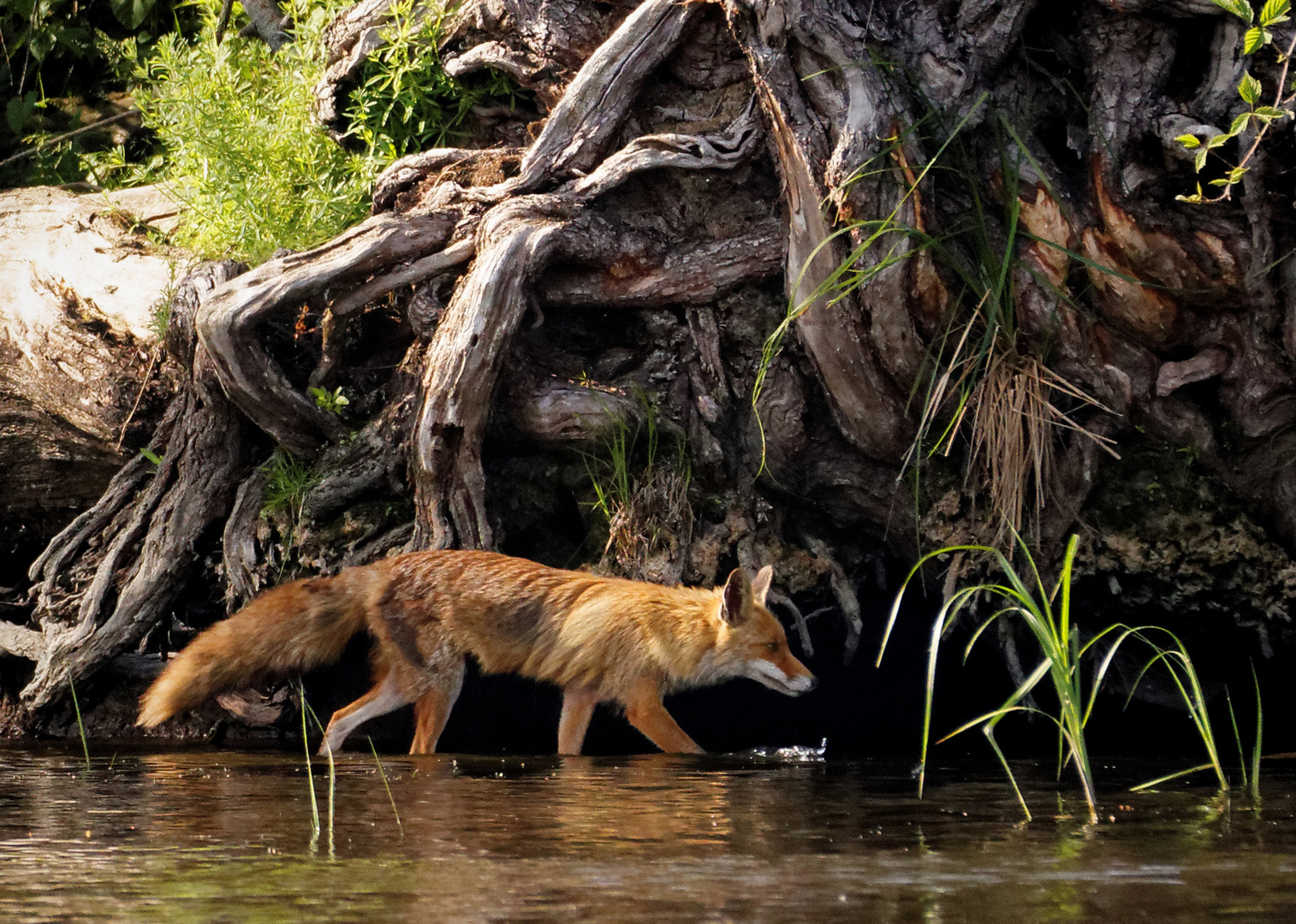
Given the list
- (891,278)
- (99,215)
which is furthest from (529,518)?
(99,215)

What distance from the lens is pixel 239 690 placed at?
6.96 m

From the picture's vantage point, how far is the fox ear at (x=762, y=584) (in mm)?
6508

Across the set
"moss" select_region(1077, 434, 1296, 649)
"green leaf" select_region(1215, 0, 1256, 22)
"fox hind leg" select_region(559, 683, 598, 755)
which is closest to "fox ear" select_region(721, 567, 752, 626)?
"fox hind leg" select_region(559, 683, 598, 755)

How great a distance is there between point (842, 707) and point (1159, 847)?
14.3 feet

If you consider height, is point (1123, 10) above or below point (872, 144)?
above

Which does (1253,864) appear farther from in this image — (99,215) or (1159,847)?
(99,215)

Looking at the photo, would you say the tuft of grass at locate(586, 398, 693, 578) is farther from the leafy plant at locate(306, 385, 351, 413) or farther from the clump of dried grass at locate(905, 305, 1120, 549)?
the leafy plant at locate(306, 385, 351, 413)

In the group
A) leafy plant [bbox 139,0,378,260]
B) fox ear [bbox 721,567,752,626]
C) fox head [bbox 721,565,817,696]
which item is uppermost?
leafy plant [bbox 139,0,378,260]

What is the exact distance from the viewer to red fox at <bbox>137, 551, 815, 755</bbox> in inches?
257

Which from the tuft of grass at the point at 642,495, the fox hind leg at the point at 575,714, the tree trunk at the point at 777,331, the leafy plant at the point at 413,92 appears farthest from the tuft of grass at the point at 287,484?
Result: the leafy plant at the point at 413,92

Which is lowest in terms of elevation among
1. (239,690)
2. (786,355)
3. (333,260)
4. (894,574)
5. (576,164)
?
(239,690)

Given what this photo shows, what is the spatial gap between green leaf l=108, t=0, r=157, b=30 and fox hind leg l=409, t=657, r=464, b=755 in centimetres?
651

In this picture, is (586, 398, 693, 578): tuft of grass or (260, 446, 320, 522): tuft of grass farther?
(260, 446, 320, 522): tuft of grass

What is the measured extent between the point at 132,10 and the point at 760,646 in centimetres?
759
